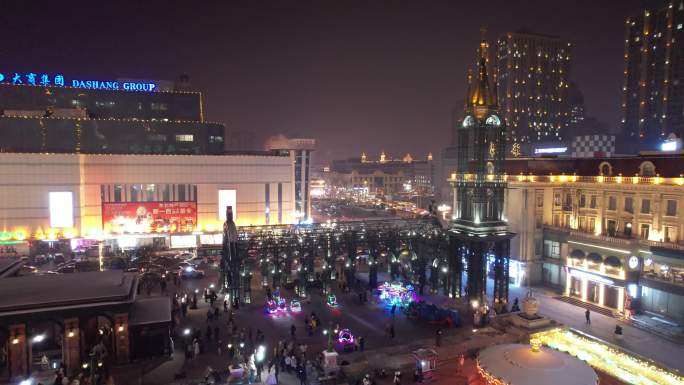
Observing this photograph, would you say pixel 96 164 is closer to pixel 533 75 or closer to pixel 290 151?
pixel 290 151

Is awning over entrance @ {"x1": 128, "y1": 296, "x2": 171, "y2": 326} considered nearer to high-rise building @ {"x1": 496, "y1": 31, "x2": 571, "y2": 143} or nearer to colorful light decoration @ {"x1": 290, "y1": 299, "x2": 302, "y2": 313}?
colorful light decoration @ {"x1": 290, "y1": 299, "x2": 302, "y2": 313}

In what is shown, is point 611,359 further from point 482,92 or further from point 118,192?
point 118,192

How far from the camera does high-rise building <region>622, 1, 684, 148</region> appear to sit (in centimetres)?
9812

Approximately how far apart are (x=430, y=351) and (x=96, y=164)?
2137 inches

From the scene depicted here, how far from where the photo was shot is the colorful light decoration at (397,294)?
37.0 m

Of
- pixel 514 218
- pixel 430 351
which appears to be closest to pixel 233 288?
pixel 430 351


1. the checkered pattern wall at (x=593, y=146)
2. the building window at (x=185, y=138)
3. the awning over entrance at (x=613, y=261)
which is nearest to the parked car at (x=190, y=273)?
the building window at (x=185, y=138)

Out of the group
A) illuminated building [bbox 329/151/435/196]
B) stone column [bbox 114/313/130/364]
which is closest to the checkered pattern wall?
stone column [bbox 114/313/130/364]

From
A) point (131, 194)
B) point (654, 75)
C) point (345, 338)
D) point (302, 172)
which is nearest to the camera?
point (345, 338)

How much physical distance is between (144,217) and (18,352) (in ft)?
134

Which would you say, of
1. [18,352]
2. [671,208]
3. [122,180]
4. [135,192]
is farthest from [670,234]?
[122,180]

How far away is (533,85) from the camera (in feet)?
511

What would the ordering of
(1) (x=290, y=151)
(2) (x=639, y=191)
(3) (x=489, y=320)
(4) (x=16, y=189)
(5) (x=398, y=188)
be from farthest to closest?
(5) (x=398, y=188) < (1) (x=290, y=151) < (4) (x=16, y=189) < (2) (x=639, y=191) < (3) (x=489, y=320)

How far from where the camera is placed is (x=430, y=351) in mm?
26078
